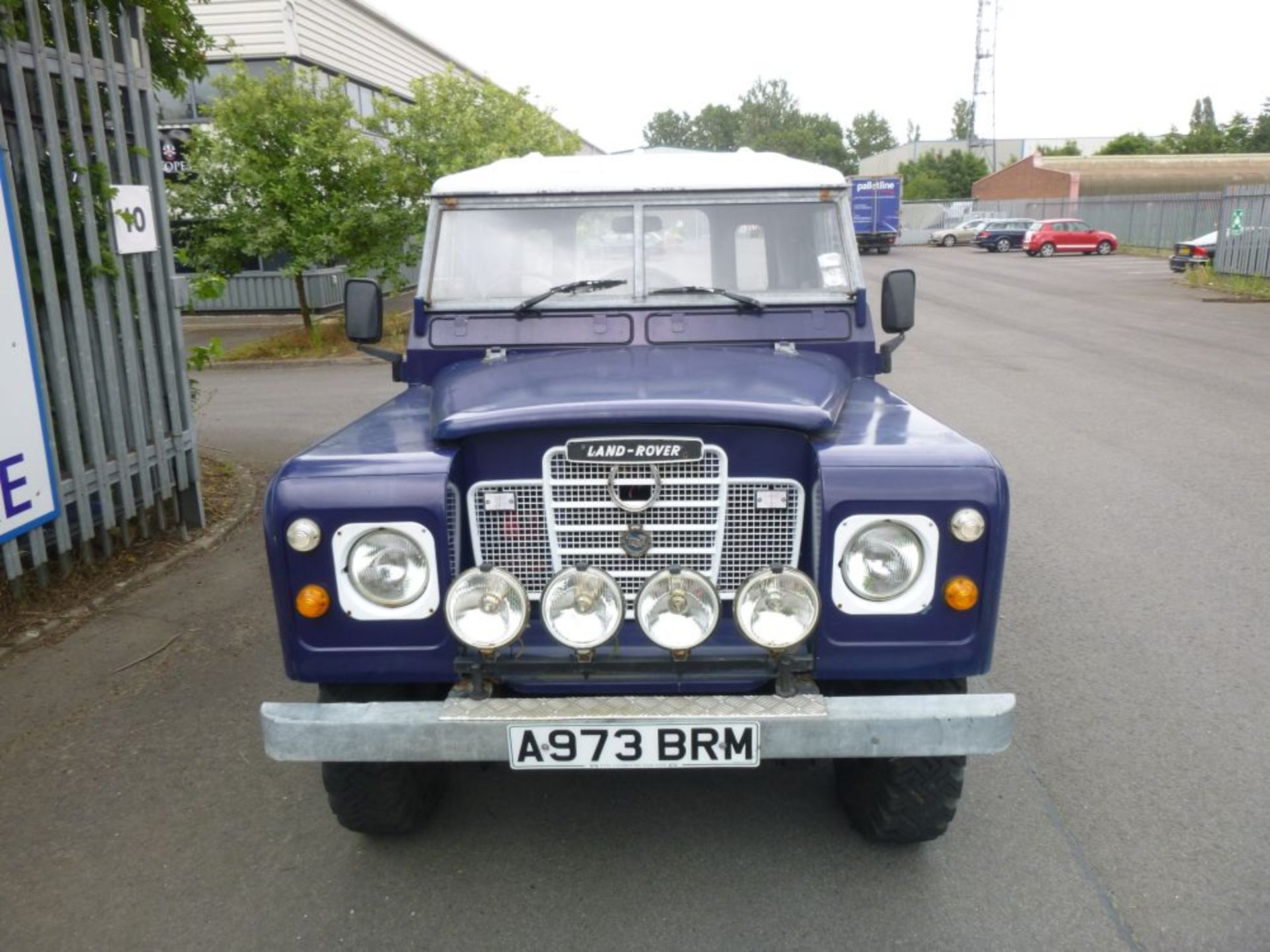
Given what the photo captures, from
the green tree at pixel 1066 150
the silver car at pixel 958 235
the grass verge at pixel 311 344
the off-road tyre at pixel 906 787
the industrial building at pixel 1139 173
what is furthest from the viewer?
the green tree at pixel 1066 150

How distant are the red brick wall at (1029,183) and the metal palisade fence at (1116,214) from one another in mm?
3047

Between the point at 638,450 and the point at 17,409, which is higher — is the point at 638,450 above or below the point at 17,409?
above

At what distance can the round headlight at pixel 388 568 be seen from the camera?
9.60 feet

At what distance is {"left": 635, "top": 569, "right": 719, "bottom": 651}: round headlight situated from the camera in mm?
2836

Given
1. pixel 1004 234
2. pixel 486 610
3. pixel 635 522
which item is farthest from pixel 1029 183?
pixel 486 610

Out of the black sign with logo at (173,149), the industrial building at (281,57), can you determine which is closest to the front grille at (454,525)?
the industrial building at (281,57)

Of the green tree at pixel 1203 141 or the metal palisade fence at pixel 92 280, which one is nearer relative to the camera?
the metal palisade fence at pixel 92 280

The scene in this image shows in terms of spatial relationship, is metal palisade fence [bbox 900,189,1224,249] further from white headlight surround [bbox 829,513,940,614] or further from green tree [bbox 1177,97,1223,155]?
white headlight surround [bbox 829,513,940,614]

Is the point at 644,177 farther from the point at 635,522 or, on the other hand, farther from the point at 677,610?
the point at 677,610

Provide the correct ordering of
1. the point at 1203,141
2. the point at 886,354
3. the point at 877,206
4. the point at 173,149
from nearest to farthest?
the point at 886,354 → the point at 173,149 → the point at 877,206 → the point at 1203,141

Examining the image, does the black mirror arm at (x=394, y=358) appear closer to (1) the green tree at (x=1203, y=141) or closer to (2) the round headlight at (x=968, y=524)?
(2) the round headlight at (x=968, y=524)

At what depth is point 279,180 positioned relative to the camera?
14.8m

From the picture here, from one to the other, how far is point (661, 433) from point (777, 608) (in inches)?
23.2

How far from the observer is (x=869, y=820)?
3295 mm
